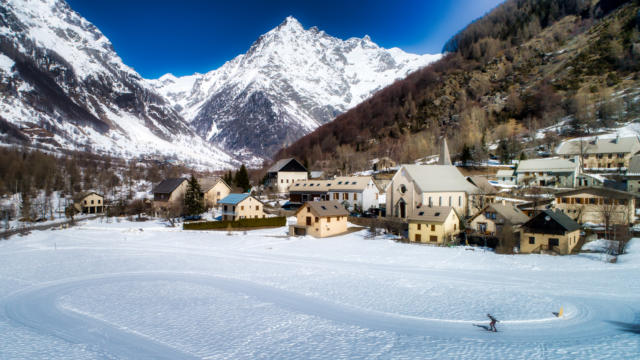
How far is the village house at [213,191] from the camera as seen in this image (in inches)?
2901

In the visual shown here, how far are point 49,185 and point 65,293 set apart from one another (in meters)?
97.8

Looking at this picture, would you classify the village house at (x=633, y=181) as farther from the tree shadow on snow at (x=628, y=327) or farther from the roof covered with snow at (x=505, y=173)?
the tree shadow on snow at (x=628, y=327)

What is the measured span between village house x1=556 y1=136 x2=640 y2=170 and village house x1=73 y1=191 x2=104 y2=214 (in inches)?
4014

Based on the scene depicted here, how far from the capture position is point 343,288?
1065 inches

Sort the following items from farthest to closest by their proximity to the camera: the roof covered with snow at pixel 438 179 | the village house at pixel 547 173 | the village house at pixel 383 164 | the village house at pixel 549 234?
the village house at pixel 383 164
the village house at pixel 547 173
the roof covered with snow at pixel 438 179
the village house at pixel 549 234

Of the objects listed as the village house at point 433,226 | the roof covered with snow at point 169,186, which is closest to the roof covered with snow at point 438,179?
the village house at point 433,226

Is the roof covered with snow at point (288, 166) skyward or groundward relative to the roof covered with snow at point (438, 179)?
skyward

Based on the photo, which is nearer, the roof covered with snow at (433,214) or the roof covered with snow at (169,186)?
the roof covered with snow at (433,214)

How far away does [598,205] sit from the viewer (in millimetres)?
44156

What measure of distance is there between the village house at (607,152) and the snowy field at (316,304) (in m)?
53.4

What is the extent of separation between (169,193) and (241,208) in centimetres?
2063

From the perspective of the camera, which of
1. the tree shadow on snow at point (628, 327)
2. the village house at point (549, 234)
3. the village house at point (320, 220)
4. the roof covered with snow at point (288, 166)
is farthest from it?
the roof covered with snow at point (288, 166)

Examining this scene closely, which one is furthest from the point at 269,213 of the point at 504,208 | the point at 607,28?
the point at 607,28

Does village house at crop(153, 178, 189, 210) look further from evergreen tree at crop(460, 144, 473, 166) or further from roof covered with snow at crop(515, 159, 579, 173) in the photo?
roof covered with snow at crop(515, 159, 579, 173)
